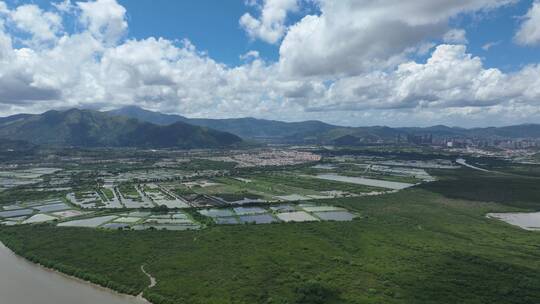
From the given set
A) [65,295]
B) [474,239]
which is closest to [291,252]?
[65,295]

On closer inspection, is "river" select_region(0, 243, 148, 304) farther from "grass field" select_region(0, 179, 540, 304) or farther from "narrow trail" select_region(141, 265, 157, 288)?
"narrow trail" select_region(141, 265, 157, 288)

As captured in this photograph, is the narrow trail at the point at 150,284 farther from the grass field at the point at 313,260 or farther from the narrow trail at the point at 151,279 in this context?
the grass field at the point at 313,260

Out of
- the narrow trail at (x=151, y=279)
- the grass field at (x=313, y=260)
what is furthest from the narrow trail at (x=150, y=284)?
the grass field at (x=313, y=260)

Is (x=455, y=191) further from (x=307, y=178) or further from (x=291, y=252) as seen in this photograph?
(x=291, y=252)

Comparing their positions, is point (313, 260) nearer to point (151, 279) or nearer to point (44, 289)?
point (151, 279)

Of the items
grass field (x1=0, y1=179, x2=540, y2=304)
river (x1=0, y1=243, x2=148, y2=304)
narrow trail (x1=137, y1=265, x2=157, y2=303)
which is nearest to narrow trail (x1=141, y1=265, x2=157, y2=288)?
narrow trail (x1=137, y1=265, x2=157, y2=303)

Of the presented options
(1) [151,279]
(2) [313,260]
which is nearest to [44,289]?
(1) [151,279]
